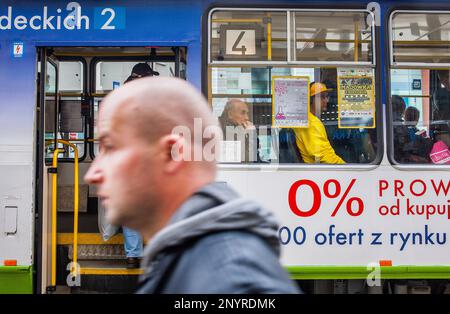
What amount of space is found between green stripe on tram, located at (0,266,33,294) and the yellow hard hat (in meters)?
2.63

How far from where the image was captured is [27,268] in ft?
15.6

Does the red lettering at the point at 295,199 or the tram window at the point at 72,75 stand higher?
the tram window at the point at 72,75

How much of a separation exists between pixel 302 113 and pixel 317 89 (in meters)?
0.23

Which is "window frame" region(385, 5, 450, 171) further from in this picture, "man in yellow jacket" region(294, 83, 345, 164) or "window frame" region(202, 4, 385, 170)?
"man in yellow jacket" region(294, 83, 345, 164)

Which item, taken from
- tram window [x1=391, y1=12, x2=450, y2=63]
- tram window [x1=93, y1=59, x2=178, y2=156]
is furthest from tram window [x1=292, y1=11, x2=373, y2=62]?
tram window [x1=93, y1=59, x2=178, y2=156]

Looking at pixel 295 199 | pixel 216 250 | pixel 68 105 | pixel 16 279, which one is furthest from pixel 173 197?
pixel 68 105

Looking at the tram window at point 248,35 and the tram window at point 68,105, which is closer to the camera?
the tram window at point 248,35

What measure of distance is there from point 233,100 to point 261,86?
9.9 inches

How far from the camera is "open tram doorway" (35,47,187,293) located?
4.97 metres

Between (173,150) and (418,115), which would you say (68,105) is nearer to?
(418,115)

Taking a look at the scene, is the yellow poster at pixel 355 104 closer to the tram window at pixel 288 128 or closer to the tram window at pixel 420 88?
the tram window at pixel 288 128

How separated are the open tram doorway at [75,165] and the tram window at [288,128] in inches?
18.7

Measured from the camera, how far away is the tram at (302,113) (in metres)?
4.80

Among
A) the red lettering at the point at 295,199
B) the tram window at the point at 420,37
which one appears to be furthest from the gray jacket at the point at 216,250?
the tram window at the point at 420,37
